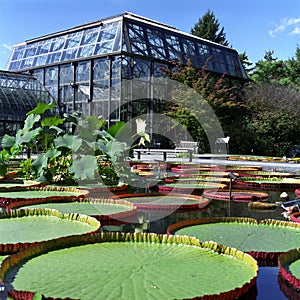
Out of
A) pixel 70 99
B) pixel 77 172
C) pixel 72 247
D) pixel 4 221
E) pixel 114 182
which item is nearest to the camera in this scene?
pixel 72 247

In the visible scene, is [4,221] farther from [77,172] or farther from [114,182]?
[114,182]

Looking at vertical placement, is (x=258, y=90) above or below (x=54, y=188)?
above

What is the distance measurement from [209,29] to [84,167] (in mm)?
36852

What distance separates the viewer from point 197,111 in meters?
23.5

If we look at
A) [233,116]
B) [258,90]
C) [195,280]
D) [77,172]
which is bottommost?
[195,280]

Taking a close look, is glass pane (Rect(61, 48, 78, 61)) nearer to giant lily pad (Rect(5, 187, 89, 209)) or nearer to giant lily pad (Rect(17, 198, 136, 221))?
giant lily pad (Rect(5, 187, 89, 209))

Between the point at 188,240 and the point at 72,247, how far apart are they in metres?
0.88

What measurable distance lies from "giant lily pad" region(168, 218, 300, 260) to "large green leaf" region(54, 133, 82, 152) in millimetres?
3787

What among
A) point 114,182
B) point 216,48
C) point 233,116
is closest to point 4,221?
point 114,182

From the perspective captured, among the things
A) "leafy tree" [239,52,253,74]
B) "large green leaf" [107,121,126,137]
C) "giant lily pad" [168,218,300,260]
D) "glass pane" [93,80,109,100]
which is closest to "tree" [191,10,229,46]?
"leafy tree" [239,52,253,74]

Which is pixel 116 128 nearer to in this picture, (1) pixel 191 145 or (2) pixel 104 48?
(1) pixel 191 145

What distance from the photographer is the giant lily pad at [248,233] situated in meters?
3.44

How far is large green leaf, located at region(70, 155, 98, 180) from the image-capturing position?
24.0 feet

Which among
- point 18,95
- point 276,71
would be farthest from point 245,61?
point 18,95
